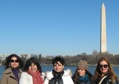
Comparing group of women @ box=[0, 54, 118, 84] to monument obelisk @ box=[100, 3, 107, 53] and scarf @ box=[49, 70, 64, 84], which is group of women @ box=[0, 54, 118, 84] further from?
monument obelisk @ box=[100, 3, 107, 53]

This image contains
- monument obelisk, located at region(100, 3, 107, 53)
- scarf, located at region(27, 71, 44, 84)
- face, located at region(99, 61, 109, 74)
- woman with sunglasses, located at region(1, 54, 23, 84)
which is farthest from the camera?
monument obelisk, located at region(100, 3, 107, 53)

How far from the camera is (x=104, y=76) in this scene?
6105mm

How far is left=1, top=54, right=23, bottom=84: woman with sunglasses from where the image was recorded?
691cm

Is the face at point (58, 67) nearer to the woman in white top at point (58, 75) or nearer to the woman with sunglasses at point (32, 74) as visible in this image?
the woman in white top at point (58, 75)

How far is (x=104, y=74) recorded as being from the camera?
6.17m

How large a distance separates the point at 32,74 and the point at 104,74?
124 centimetres

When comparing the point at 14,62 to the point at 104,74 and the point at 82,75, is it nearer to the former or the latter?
the point at 82,75

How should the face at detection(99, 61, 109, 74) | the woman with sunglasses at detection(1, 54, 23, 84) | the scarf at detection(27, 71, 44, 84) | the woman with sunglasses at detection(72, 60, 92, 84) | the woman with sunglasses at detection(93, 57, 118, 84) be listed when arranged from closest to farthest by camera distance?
the woman with sunglasses at detection(93, 57, 118, 84), the face at detection(99, 61, 109, 74), the scarf at detection(27, 71, 44, 84), the woman with sunglasses at detection(72, 60, 92, 84), the woman with sunglasses at detection(1, 54, 23, 84)

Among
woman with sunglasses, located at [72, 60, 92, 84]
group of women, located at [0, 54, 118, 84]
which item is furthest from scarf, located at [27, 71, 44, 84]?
woman with sunglasses, located at [72, 60, 92, 84]

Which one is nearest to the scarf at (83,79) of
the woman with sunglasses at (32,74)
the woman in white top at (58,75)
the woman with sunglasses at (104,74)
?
the woman in white top at (58,75)

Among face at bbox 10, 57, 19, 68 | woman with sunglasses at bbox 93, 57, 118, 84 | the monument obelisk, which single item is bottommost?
woman with sunglasses at bbox 93, 57, 118, 84

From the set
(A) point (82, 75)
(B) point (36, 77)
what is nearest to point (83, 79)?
(A) point (82, 75)

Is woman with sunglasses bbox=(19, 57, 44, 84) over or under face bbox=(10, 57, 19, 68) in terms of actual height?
under

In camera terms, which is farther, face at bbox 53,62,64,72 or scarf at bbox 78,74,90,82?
scarf at bbox 78,74,90,82
